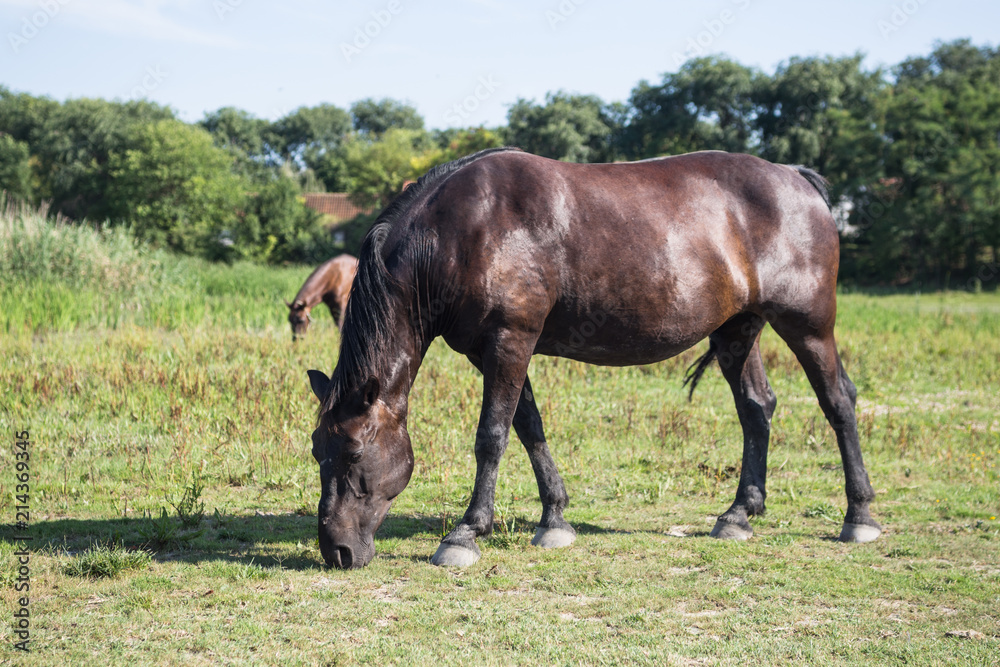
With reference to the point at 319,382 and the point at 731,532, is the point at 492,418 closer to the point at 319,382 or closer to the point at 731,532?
the point at 319,382

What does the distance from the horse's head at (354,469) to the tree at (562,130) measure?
3594cm

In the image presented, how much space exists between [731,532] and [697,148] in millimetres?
37964

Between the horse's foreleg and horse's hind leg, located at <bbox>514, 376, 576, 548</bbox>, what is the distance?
1.40 ft

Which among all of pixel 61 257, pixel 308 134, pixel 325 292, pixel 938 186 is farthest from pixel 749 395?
pixel 308 134

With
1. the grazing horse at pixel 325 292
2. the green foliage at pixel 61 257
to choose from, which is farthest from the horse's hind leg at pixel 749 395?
the green foliage at pixel 61 257

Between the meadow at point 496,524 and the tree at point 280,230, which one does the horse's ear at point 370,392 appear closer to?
the meadow at point 496,524

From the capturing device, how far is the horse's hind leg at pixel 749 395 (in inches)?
211

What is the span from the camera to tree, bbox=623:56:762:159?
41.0 metres

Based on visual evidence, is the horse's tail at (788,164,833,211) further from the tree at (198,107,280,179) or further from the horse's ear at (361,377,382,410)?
the tree at (198,107,280,179)

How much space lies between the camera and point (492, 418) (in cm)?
441

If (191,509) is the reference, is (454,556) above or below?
above

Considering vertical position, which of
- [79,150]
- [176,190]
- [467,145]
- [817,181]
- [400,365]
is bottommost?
[400,365]

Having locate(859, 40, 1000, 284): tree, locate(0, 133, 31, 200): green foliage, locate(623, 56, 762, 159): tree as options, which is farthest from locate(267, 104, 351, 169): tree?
locate(859, 40, 1000, 284): tree

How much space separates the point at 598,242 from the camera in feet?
14.9
